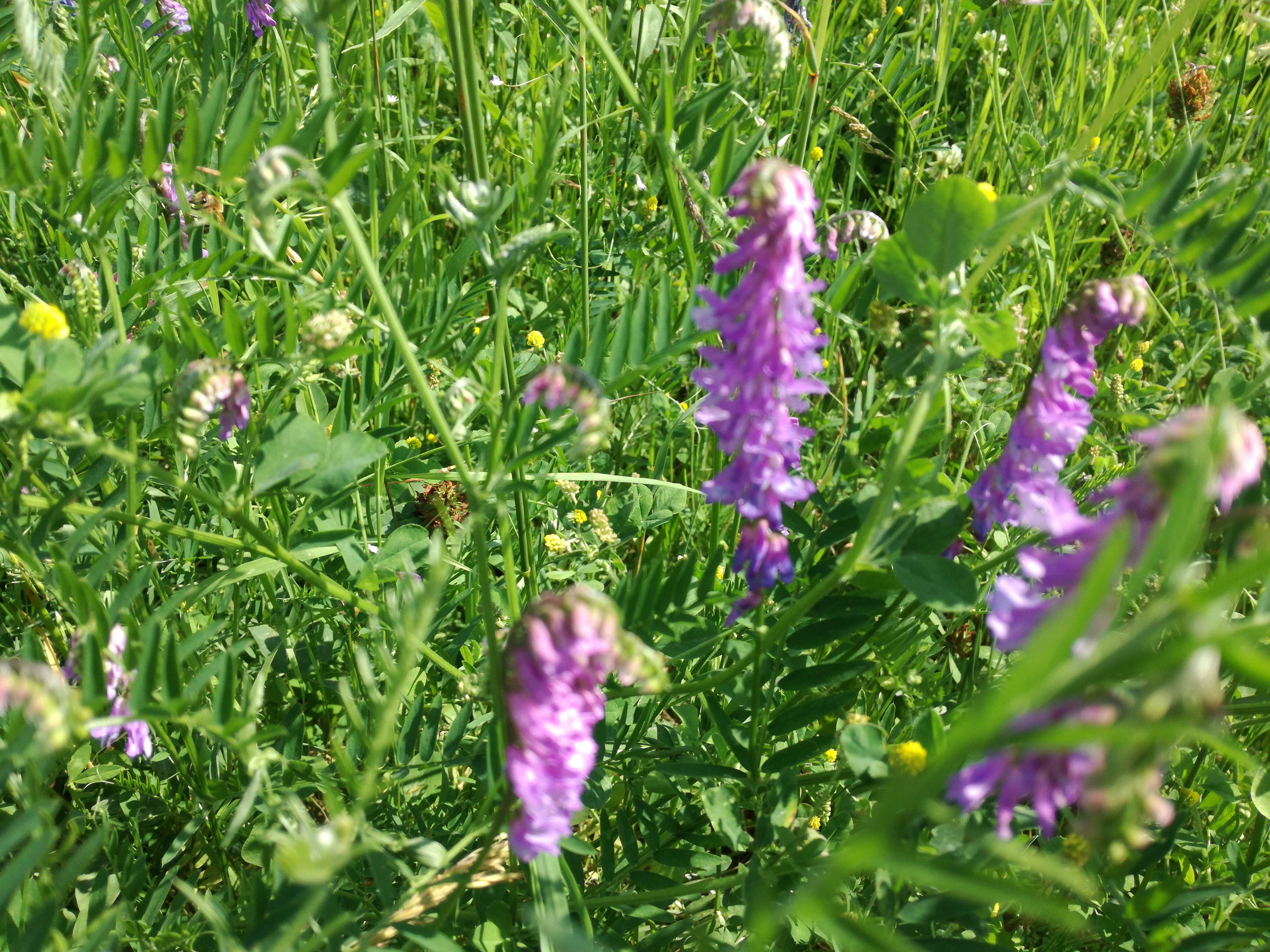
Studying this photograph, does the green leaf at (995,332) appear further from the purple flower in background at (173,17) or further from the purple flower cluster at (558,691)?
the purple flower in background at (173,17)

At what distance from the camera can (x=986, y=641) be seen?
2193 millimetres

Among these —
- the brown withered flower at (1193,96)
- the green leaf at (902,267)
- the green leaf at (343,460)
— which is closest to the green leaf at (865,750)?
the green leaf at (902,267)

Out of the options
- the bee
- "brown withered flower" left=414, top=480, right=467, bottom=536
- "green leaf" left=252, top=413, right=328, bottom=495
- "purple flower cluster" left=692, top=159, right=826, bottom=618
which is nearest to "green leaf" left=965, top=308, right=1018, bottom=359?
"purple flower cluster" left=692, top=159, right=826, bottom=618

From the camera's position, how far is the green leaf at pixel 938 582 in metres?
1.18

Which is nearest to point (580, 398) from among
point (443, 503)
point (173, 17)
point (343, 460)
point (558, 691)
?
point (558, 691)

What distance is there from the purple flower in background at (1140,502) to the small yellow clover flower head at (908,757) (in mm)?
476

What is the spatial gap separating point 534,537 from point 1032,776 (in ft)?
4.87

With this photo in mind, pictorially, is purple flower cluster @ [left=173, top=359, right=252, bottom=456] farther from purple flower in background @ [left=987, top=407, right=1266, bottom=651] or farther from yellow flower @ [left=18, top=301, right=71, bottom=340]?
purple flower in background @ [left=987, top=407, right=1266, bottom=651]

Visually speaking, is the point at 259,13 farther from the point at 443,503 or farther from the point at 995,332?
the point at 995,332

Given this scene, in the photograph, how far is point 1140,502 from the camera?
2.34ft

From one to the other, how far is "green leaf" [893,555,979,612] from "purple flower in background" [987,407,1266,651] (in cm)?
27

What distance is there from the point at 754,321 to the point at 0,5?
1.98 meters

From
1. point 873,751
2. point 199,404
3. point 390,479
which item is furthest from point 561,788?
point 390,479

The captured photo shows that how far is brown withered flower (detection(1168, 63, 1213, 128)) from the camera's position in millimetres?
2902
